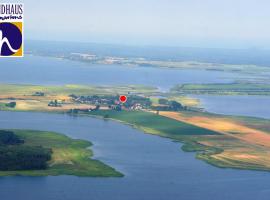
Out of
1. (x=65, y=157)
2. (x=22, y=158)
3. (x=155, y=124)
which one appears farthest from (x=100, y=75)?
(x=22, y=158)

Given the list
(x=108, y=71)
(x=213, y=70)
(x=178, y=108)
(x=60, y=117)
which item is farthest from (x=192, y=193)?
(x=213, y=70)

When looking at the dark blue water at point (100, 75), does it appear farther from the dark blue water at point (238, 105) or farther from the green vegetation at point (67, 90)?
the dark blue water at point (238, 105)

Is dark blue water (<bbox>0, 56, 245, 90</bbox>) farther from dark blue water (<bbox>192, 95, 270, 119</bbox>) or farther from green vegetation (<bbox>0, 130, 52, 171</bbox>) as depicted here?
green vegetation (<bbox>0, 130, 52, 171</bbox>)

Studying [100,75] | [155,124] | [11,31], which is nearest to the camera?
[11,31]

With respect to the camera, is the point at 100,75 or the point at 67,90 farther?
the point at 100,75

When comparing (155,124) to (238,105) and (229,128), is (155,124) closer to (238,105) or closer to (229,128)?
(229,128)
